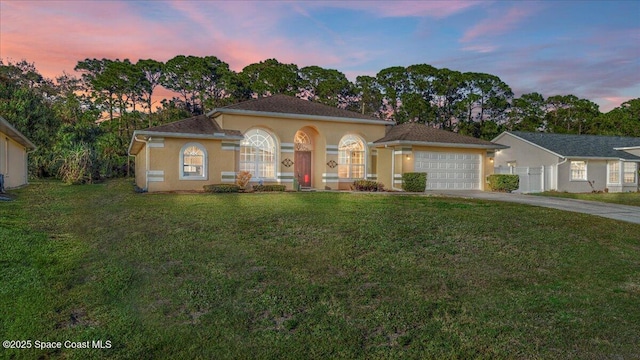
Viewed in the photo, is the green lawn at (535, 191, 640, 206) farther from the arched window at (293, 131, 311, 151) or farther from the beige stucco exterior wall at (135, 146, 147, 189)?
the beige stucco exterior wall at (135, 146, 147, 189)

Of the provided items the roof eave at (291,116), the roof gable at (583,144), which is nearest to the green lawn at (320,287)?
the roof eave at (291,116)

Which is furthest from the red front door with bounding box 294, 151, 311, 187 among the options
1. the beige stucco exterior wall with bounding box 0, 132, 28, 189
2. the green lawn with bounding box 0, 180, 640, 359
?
the beige stucco exterior wall with bounding box 0, 132, 28, 189

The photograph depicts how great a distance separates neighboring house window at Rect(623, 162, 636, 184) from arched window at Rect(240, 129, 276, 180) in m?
24.9

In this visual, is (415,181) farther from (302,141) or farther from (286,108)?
(286,108)

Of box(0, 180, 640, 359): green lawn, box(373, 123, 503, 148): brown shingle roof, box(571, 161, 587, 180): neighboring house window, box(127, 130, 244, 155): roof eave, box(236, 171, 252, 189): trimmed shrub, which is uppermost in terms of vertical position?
box(373, 123, 503, 148): brown shingle roof

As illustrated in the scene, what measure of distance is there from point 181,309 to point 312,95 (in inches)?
1632

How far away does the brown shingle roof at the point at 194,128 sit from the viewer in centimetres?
1892

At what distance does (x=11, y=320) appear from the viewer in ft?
15.5

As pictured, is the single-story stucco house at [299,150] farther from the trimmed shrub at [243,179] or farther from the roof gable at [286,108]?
the trimmed shrub at [243,179]

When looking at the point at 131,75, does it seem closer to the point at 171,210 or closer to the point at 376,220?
the point at 171,210

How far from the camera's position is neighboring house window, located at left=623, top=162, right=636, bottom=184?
93.8 feet

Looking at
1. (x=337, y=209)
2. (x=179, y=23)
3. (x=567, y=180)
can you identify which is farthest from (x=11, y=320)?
(x=567, y=180)

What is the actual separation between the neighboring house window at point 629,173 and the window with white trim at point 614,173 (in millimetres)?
715

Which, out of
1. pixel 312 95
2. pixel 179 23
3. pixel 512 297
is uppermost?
pixel 312 95
